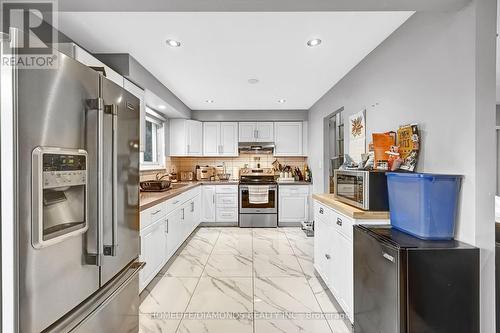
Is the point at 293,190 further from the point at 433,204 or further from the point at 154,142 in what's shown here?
the point at 433,204

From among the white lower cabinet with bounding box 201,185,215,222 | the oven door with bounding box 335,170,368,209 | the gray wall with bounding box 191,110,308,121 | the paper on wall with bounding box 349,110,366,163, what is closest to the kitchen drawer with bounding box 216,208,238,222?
the white lower cabinet with bounding box 201,185,215,222

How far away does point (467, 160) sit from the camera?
54.2 inches

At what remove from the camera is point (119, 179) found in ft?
4.45

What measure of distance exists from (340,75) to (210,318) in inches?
117

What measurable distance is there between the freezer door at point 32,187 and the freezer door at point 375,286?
5.02 feet

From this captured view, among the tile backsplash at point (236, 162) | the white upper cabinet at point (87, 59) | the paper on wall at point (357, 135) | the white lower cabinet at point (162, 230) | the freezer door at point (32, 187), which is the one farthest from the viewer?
the tile backsplash at point (236, 162)

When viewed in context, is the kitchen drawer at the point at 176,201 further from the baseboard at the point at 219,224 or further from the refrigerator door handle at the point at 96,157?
the refrigerator door handle at the point at 96,157

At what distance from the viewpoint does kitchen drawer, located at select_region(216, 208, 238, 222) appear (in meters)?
4.91

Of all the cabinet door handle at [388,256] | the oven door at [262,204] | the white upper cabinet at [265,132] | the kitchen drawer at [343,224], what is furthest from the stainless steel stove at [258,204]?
the cabinet door handle at [388,256]

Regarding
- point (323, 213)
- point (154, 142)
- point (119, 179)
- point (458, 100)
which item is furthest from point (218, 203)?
point (458, 100)

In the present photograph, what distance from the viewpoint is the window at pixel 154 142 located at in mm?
4160

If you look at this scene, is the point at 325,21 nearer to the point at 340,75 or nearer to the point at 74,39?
the point at 340,75

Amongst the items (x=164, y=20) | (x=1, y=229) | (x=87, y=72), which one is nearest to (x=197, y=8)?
(x=164, y=20)

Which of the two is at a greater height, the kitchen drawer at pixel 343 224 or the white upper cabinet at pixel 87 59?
the white upper cabinet at pixel 87 59
